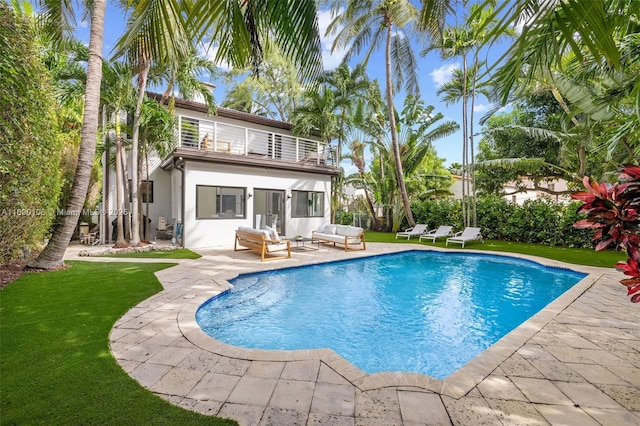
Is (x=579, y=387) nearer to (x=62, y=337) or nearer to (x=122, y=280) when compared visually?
(x=62, y=337)

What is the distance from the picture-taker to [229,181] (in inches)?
531

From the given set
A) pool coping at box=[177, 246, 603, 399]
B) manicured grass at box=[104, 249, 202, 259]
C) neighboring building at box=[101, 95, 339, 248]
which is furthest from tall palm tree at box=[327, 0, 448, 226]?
pool coping at box=[177, 246, 603, 399]

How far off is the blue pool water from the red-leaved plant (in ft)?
9.24

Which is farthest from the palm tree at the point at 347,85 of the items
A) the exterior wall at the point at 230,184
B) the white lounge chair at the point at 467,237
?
the white lounge chair at the point at 467,237

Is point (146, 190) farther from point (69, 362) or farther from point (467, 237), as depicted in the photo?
point (467, 237)

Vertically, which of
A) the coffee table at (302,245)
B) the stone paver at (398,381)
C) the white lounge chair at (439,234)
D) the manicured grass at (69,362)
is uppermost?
the white lounge chair at (439,234)

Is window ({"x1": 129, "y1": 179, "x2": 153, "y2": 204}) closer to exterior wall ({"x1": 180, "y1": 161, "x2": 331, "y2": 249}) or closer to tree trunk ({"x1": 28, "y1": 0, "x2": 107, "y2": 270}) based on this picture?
exterior wall ({"x1": 180, "y1": 161, "x2": 331, "y2": 249})

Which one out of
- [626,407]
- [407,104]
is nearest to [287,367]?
[626,407]

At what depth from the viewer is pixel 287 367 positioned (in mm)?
3496

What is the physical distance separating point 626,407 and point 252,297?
605 centimetres

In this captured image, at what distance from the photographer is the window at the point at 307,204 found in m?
16.2

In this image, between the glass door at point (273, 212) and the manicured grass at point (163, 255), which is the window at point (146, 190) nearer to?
the manicured grass at point (163, 255)

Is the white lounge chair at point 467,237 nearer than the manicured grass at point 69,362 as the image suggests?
No

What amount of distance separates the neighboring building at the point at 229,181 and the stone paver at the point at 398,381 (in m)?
8.44
